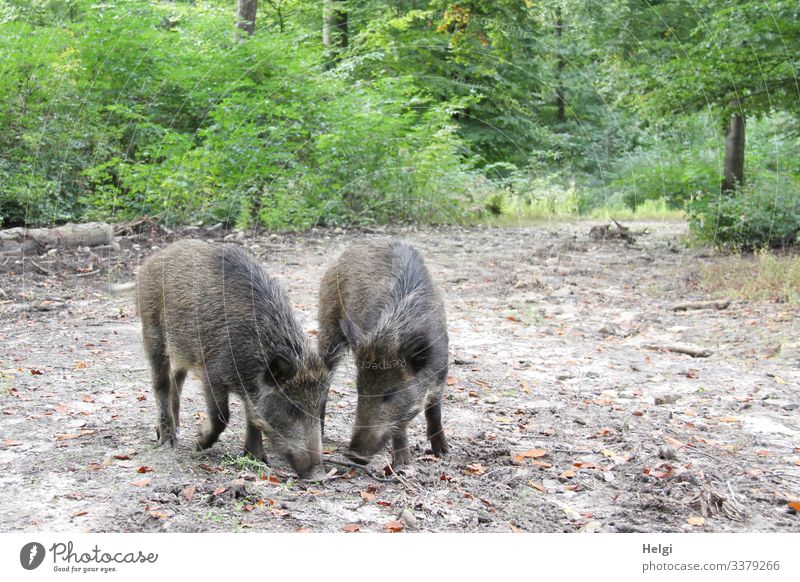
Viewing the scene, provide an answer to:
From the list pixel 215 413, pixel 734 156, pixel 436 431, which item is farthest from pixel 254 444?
pixel 734 156

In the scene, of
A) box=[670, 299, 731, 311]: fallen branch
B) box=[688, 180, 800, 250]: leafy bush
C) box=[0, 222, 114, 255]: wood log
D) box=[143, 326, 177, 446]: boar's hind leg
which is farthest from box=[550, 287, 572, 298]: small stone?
box=[143, 326, 177, 446]: boar's hind leg

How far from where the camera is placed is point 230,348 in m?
5.27

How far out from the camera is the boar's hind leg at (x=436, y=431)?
5.50m

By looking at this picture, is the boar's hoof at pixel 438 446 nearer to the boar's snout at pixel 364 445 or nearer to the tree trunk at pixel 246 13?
the boar's snout at pixel 364 445

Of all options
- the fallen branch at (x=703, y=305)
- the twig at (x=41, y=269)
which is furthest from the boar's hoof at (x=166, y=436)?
the fallen branch at (x=703, y=305)

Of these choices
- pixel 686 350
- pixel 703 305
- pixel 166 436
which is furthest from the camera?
pixel 703 305

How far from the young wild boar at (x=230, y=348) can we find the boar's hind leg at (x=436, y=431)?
0.86 metres

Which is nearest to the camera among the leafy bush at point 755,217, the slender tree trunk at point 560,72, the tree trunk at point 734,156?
the slender tree trunk at point 560,72

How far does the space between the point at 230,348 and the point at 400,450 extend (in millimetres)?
1316

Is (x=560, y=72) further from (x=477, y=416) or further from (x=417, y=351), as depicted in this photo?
(x=417, y=351)

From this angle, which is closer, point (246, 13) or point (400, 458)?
point (400, 458)

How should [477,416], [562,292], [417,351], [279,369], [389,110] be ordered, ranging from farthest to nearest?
[562,292] → [389,110] → [477,416] → [417,351] → [279,369]
